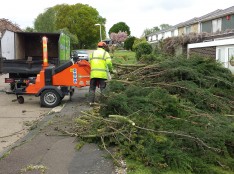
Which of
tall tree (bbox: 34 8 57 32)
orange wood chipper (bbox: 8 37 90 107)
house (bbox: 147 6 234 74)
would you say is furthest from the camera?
tall tree (bbox: 34 8 57 32)

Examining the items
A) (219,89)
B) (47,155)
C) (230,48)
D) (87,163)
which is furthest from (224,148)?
(230,48)

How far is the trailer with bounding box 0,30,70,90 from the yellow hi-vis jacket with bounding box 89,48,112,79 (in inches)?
156

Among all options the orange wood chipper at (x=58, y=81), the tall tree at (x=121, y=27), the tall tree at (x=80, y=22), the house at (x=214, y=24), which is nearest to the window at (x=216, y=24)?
the house at (x=214, y=24)

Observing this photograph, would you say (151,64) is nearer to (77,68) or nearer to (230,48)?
(77,68)

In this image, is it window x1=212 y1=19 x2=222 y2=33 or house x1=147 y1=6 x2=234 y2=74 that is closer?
house x1=147 y1=6 x2=234 y2=74

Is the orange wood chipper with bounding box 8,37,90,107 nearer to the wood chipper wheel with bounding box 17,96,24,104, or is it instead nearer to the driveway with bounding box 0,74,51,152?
the driveway with bounding box 0,74,51,152

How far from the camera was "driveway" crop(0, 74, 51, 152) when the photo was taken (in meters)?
7.48

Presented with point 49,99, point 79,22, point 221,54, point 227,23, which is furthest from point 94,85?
point 79,22

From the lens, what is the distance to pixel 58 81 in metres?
10.8

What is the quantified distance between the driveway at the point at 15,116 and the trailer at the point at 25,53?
3.31ft

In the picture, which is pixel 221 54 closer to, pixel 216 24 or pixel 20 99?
pixel 20 99

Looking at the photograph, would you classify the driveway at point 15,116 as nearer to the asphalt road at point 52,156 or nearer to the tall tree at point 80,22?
the asphalt road at point 52,156

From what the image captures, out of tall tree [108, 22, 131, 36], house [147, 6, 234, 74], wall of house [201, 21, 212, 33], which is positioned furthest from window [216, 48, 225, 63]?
tall tree [108, 22, 131, 36]

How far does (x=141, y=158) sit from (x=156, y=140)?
14.0 inches
